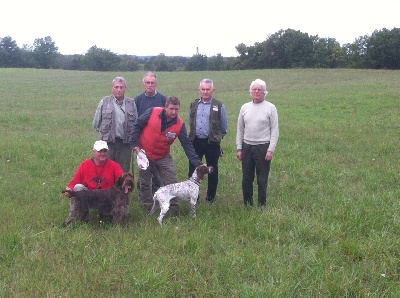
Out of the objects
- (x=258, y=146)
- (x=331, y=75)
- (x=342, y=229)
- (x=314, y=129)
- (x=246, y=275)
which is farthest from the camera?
(x=331, y=75)

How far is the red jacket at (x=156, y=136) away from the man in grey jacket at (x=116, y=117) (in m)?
0.31

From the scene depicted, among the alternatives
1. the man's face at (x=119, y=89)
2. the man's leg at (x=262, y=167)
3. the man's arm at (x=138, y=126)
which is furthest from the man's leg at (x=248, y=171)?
the man's face at (x=119, y=89)

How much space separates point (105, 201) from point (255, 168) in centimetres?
242

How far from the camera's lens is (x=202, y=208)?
6953 millimetres

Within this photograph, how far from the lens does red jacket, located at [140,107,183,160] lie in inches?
263

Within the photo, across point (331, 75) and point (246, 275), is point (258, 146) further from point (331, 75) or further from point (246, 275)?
point (331, 75)

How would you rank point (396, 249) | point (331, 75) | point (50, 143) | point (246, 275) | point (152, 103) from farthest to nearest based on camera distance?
1. point (331, 75)
2. point (50, 143)
3. point (152, 103)
4. point (396, 249)
5. point (246, 275)

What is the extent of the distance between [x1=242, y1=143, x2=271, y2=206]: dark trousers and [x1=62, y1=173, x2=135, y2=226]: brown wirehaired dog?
1.86 meters

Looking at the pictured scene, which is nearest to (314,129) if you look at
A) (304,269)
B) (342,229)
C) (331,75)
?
(342,229)

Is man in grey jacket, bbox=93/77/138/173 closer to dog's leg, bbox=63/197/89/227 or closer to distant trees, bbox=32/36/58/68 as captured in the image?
dog's leg, bbox=63/197/89/227

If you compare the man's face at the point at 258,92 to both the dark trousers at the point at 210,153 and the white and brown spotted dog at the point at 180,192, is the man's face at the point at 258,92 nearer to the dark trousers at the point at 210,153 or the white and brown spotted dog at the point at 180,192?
the dark trousers at the point at 210,153

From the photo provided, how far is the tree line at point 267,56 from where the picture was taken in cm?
6138

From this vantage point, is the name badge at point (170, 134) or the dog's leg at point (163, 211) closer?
the dog's leg at point (163, 211)

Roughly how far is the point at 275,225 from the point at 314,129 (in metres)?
9.92
